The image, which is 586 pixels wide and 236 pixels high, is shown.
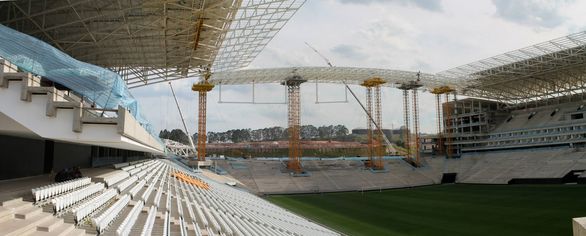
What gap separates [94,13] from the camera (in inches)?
911

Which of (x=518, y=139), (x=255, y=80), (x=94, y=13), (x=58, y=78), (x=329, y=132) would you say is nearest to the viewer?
(x=58, y=78)

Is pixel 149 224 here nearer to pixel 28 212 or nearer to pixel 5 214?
pixel 28 212

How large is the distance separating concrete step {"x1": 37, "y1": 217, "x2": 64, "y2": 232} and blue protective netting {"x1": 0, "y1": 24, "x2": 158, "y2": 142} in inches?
181

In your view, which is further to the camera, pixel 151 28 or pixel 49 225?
pixel 151 28

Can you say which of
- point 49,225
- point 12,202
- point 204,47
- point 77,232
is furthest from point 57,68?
point 204,47

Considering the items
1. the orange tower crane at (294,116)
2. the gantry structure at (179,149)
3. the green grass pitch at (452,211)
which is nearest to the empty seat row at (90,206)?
the green grass pitch at (452,211)

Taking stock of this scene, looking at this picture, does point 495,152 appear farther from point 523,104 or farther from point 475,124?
point 523,104

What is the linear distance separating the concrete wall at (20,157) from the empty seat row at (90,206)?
368 cm

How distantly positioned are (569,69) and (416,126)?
78.9 feet

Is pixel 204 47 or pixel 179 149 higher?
pixel 204 47

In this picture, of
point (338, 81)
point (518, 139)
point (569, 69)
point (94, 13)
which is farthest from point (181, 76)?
point (518, 139)

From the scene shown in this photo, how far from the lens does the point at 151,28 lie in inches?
1039

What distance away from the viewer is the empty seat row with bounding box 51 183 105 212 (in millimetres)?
7121

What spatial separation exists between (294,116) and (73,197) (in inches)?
2096
